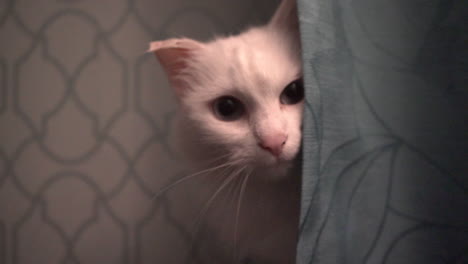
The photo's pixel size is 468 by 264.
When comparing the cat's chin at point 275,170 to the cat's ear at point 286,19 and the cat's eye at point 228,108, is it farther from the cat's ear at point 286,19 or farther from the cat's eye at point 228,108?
the cat's ear at point 286,19

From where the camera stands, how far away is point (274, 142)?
0.51 metres

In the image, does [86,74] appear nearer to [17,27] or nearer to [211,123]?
[17,27]

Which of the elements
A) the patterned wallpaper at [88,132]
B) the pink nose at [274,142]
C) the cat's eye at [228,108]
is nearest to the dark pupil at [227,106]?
the cat's eye at [228,108]

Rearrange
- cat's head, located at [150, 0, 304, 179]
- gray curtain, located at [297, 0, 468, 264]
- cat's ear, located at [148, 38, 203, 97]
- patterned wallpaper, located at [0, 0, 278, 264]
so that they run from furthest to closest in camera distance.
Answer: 1. patterned wallpaper, located at [0, 0, 278, 264]
2. cat's ear, located at [148, 38, 203, 97]
3. cat's head, located at [150, 0, 304, 179]
4. gray curtain, located at [297, 0, 468, 264]

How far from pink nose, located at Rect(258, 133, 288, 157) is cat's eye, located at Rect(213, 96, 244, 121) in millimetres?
110

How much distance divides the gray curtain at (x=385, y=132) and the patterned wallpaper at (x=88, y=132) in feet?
Answer: 2.30

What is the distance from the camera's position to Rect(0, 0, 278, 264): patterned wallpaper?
99 cm

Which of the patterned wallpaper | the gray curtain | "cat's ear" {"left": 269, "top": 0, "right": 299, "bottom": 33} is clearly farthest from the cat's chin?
the patterned wallpaper

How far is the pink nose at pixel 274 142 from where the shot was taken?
1.68 ft

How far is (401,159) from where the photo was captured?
1.49ft

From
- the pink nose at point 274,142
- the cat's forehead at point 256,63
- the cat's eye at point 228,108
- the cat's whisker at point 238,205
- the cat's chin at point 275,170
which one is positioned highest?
the cat's forehead at point 256,63

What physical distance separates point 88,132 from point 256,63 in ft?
2.26

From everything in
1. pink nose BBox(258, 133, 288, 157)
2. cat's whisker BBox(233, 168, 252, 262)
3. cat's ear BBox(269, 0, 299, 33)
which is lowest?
cat's whisker BBox(233, 168, 252, 262)

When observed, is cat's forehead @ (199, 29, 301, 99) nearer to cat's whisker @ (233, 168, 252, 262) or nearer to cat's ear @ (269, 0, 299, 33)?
cat's ear @ (269, 0, 299, 33)
